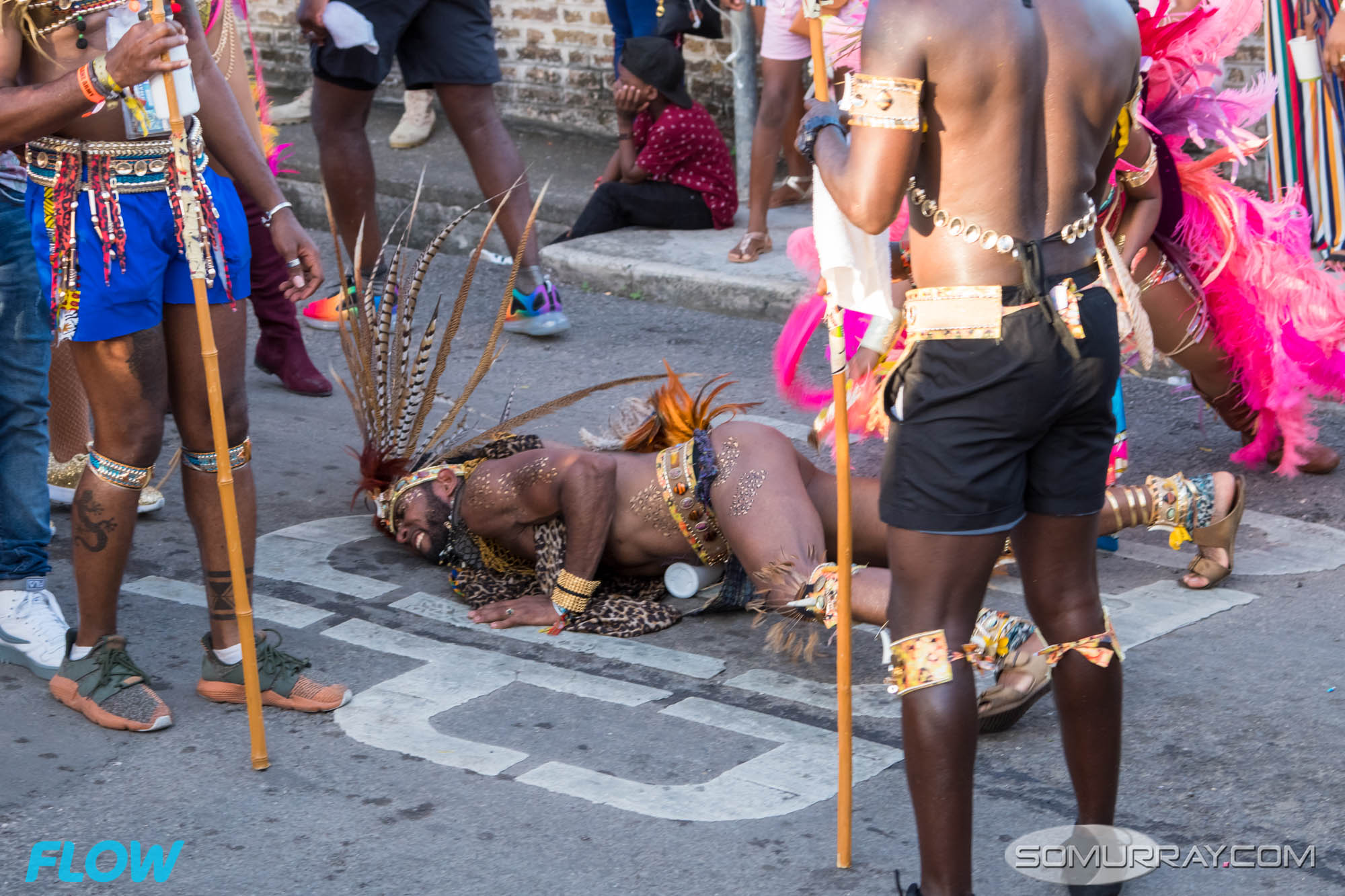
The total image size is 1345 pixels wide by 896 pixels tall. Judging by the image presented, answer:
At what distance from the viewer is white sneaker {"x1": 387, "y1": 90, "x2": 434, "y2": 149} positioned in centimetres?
976

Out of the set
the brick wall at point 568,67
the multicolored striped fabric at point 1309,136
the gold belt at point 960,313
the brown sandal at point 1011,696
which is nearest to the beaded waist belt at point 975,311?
the gold belt at point 960,313

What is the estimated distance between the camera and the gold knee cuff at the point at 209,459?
3.54 meters

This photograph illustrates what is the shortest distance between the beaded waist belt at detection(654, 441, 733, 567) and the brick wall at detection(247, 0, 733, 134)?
5.28m

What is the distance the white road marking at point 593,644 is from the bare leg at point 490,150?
8.93 ft

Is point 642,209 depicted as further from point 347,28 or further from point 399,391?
point 399,391

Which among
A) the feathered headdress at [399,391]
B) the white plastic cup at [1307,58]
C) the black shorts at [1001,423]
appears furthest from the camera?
the white plastic cup at [1307,58]

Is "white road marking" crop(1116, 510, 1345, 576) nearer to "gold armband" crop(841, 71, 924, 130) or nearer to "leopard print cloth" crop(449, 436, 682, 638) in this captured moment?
"leopard print cloth" crop(449, 436, 682, 638)

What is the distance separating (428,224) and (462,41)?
243 cm

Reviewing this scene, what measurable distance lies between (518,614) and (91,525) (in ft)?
3.69

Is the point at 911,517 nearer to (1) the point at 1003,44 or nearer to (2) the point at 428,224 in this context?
Result: (1) the point at 1003,44

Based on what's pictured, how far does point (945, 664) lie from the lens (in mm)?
2533

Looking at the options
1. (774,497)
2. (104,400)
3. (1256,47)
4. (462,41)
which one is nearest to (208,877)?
(104,400)

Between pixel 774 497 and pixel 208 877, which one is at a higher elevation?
pixel 774 497

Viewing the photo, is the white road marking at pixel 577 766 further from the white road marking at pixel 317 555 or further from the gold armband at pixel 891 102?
the gold armband at pixel 891 102
